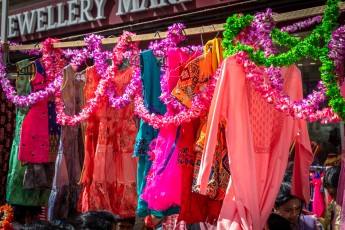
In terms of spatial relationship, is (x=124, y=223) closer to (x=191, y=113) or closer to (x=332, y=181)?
(x=191, y=113)

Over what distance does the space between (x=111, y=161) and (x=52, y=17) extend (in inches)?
149

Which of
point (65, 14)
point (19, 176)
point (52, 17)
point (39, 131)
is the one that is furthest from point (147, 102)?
point (52, 17)

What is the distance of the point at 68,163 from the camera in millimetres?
5086

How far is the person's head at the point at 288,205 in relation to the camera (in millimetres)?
4207

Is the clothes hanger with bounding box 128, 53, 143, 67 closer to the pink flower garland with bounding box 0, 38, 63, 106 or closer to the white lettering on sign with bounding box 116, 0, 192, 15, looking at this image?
the pink flower garland with bounding box 0, 38, 63, 106

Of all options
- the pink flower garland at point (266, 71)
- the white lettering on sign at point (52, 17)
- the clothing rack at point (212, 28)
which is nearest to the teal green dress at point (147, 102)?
the clothing rack at point (212, 28)

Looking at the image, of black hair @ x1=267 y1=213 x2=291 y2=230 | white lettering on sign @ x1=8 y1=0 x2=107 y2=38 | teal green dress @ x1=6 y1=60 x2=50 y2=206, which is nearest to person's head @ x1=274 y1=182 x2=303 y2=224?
black hair @ x1=267 y1=213 x2=291 y2=230

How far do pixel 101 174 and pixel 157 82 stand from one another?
3.26ft

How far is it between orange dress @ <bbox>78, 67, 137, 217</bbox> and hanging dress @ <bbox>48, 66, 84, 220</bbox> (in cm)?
34

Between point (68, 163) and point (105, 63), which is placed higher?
point (105, 63)

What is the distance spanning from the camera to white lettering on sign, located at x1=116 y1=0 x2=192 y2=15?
6.44m

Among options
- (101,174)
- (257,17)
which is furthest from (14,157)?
(257,17)

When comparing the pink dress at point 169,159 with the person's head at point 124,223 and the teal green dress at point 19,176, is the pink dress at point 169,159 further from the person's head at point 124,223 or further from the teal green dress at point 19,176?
the teal green dress at point 19,176

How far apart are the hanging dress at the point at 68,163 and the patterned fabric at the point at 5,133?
48.7 inches
